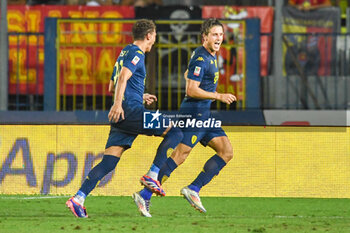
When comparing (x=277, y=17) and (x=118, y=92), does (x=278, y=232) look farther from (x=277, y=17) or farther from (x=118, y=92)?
(x=277, y=17)

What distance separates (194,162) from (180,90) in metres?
1.23

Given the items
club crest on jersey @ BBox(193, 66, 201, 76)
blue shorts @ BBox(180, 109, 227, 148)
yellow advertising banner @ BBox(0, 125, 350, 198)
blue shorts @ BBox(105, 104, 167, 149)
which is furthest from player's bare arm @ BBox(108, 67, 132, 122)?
yellow advertising banner @ BBox(0, 125, 350, 198)

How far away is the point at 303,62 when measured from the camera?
12.4 metres

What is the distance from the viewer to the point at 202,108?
345 inches

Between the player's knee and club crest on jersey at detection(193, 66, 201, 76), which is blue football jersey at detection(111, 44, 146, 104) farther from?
the player's knee

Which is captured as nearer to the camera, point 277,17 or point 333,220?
point 333,220

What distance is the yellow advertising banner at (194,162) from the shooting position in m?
11.0

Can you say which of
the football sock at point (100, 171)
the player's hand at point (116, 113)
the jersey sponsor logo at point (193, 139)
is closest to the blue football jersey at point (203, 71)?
the jersey sponsor logo at point (193, 139)

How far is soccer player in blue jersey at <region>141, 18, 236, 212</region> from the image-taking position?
336 inches

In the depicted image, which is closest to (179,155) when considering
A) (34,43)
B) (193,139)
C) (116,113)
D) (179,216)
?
Result: (193,139)

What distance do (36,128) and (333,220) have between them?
3945mm

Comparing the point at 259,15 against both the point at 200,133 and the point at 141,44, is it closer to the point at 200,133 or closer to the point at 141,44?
the point at 200,133

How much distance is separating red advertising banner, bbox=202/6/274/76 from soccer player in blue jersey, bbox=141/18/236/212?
3.63 m

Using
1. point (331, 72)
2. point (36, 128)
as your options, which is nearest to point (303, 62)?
point (331, 72)
